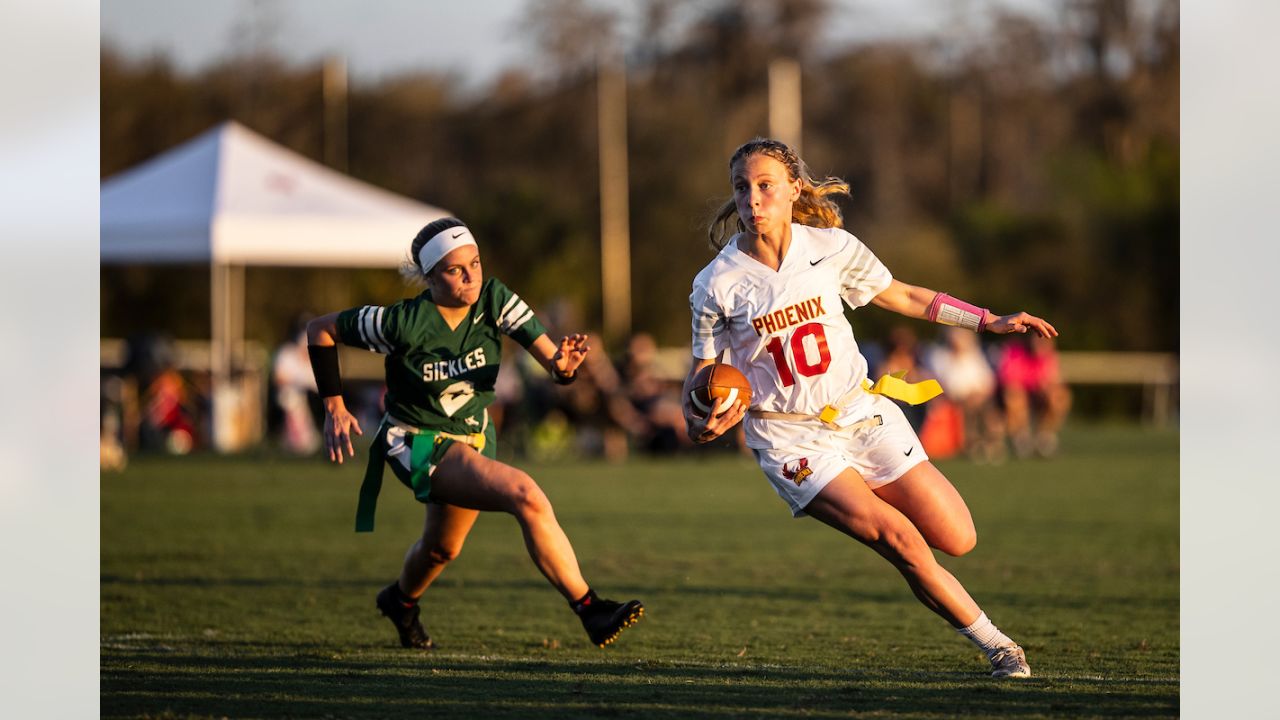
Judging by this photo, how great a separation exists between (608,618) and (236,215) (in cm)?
1478

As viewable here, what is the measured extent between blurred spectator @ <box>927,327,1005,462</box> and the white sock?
1569 centimetres

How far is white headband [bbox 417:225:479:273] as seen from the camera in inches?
237

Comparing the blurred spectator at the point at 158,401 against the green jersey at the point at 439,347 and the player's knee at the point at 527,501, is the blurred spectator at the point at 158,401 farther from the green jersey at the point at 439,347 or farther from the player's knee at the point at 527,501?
the player's knee at the point at 527,501

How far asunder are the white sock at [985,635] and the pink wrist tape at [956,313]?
3.56ft

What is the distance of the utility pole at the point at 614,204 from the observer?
39.6m

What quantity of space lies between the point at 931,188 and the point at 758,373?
48.1 metres

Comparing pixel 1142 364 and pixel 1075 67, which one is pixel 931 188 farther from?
pixel 1142 364

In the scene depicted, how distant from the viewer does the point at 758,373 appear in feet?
18.4

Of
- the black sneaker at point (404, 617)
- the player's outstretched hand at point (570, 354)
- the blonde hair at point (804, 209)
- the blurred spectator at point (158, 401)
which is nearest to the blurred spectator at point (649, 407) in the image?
the blurred spectator at point (158, 401)

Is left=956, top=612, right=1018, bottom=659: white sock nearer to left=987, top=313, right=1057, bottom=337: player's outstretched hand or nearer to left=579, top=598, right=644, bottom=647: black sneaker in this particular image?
left=987, top=313, right=1057, bottom=337: player's outstretched hand

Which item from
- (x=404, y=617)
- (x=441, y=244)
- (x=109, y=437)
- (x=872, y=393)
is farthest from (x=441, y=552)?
(x=109, y=437)

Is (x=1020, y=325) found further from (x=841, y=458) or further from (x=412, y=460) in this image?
(x=412, y=460)

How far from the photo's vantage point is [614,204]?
40875mm
